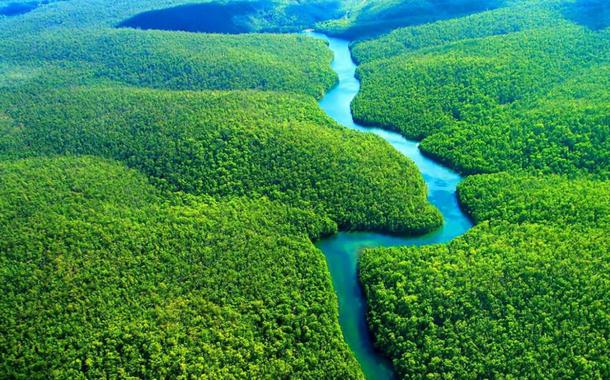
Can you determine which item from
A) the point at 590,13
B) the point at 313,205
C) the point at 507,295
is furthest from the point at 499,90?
the point at 507,295

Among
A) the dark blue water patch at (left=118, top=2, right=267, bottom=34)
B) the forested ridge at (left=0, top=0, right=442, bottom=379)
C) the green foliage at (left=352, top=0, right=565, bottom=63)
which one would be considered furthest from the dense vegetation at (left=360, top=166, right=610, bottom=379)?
the dark blue water patch at (left=118, top=2, right=267, bottom=34)

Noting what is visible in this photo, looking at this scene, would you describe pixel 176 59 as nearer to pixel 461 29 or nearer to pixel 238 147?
pixel 238 147

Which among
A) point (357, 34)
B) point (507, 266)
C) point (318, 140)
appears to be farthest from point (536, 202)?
point (357, 34)

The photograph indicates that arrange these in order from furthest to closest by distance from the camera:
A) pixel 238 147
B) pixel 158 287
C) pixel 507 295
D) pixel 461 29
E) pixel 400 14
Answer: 1. pixel 400 14
2. pixel 461 29
3. pixel 238 147
4. pixel 158 287
5. pixel 507 295

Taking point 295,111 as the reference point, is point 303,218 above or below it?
below

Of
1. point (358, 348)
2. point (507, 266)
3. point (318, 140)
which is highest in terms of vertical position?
point (318, 140)

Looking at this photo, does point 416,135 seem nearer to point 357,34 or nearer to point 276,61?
point 276,61
